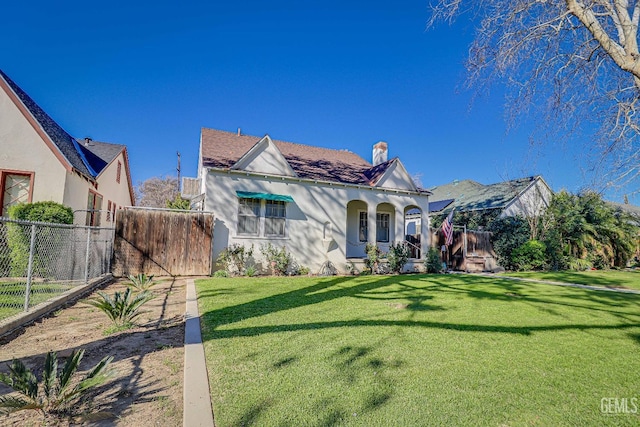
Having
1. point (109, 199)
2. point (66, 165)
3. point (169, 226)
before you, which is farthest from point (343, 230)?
point (109, 199)

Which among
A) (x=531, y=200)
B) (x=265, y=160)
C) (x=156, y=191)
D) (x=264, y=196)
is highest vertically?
(x=156, y=191)

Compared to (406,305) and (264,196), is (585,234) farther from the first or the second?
(264,196)

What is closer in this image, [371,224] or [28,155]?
[28,155]

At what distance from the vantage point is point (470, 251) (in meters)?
17.0

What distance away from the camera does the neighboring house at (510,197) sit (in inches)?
840

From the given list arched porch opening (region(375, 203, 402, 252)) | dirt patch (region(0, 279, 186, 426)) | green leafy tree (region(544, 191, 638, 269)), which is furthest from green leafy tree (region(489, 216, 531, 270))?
dirt patch (region(0, 279, 186, 426))

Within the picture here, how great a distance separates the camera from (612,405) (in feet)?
9.13

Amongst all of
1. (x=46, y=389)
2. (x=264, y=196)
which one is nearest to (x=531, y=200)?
(x=264, y=196)

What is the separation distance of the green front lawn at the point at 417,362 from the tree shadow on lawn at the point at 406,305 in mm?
52

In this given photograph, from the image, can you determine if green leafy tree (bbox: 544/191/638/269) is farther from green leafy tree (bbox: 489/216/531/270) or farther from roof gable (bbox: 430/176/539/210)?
roof gable (bbox: 430/176/539/210)

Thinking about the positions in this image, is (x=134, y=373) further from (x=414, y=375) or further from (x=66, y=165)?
(x=66, y=165)

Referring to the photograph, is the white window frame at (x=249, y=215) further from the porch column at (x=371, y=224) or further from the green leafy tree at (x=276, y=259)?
the porch column at (x=371, y=224)

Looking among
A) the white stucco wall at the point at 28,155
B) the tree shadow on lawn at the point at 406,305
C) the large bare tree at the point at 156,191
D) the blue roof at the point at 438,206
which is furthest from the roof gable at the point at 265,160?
the large bare tree at the point at 156,191

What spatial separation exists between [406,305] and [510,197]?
63.5 ft
